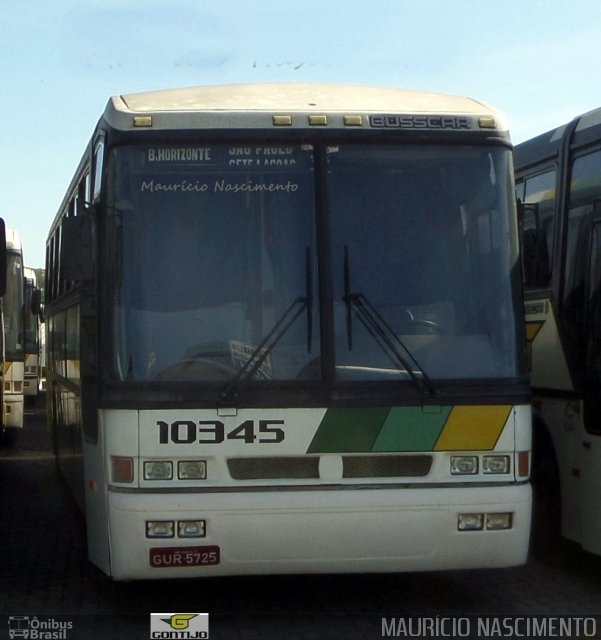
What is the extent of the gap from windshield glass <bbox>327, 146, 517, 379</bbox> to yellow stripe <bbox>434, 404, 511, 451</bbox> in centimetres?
22

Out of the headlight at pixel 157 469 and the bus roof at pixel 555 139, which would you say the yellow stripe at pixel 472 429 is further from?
the bus roof at pixel 555 139

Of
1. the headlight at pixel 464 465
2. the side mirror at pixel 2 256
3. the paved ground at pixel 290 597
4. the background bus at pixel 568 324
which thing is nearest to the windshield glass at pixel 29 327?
the paved ground at pixel 290 597

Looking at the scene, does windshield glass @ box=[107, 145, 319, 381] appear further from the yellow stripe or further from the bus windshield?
the yellow stripe

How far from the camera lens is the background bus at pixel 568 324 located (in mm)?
9367

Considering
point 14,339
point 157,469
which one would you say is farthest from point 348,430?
point 14,339

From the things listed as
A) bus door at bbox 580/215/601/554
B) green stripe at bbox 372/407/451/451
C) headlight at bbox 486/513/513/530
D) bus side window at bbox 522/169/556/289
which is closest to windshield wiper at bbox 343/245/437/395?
green stripe at bbox 372/407/451/451

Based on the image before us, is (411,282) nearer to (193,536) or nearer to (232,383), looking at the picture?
(232,383)

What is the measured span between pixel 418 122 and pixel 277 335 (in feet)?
5.39

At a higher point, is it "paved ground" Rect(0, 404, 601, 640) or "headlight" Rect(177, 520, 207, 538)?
"headlight" Rect(177, 520, 207, 538)

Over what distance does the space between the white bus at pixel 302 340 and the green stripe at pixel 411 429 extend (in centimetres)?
1

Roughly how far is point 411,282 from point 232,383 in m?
1.28

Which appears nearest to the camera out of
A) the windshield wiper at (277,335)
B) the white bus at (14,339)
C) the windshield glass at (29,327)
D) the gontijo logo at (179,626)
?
the gontijo logo at (179,626)

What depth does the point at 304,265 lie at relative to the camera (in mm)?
8180

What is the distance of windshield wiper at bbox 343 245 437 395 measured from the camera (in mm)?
8115
